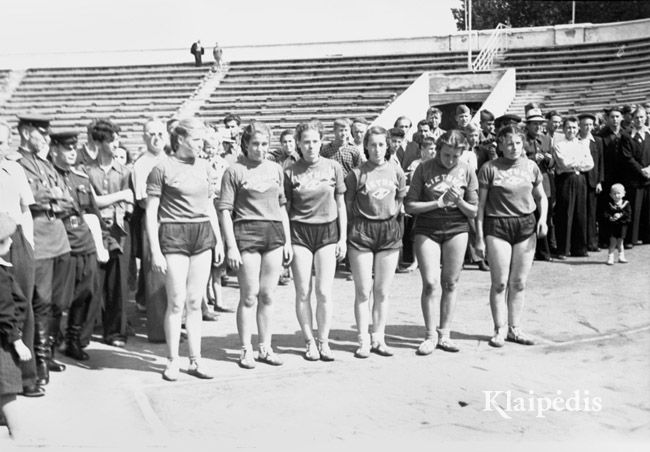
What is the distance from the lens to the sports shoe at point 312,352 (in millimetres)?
6699

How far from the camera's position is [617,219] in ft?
34.3

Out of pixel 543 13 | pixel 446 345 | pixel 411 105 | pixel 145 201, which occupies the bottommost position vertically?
pixel 446 345

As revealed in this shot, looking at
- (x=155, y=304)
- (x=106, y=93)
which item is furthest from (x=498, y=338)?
(x=106, y=93)

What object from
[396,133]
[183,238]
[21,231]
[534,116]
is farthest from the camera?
[534,116]

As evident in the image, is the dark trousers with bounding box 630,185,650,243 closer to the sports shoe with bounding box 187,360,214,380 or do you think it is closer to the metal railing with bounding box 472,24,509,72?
the sports shoe with bounding box 187,360,214,380

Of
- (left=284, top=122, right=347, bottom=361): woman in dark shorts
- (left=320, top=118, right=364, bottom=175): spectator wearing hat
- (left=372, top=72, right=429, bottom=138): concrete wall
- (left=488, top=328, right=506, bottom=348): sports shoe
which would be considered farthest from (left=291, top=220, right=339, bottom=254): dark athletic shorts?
(left=372, top=72, right=429, bottom=138): concrete wall

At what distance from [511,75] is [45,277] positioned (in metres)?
20.1

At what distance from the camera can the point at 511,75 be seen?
2414 centimetres

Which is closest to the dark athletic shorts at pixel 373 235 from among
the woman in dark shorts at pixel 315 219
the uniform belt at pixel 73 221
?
the woman in dark shorts at pixel 315 219

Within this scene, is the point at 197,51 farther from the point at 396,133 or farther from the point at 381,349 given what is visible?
the point at 381,349

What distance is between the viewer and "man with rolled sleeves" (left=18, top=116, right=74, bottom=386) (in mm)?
5875

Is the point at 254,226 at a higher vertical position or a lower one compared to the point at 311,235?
higher

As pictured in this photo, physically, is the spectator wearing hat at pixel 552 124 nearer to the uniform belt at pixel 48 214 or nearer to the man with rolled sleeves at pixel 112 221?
the man with rolled sleeves at pixel 112 221

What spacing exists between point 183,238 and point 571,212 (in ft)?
21.2
